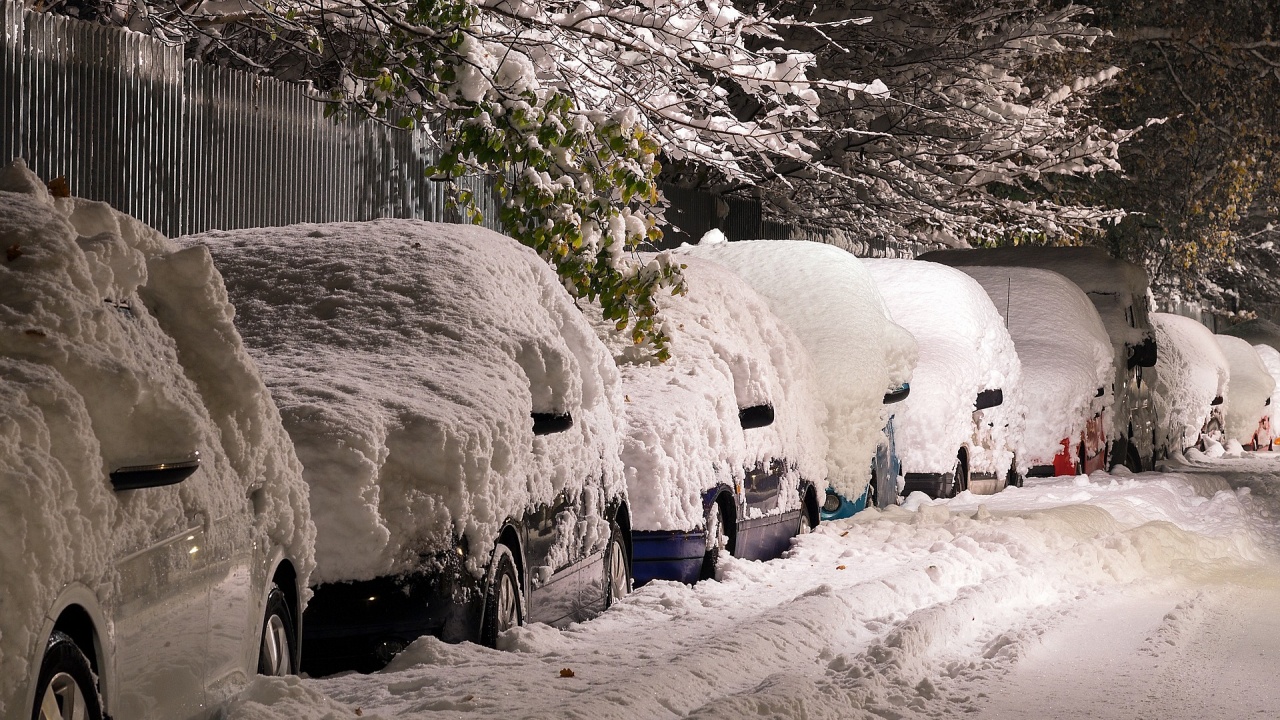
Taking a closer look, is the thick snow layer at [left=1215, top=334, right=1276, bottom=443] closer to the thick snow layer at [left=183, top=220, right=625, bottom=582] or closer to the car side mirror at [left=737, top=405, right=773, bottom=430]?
the car side mirror at [left=737, top=405, right=773, bottom=430]

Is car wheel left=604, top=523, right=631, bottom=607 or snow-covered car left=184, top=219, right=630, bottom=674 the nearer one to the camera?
snow-covered car left=184, top=219, right=630, bottom=674

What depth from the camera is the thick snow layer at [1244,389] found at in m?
24.2

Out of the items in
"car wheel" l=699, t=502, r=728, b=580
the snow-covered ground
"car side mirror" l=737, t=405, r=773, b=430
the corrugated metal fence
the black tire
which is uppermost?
the corrugated metal fence

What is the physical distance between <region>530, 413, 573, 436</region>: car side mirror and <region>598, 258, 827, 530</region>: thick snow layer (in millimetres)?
1618

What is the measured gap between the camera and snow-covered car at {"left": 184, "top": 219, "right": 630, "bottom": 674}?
5359mm

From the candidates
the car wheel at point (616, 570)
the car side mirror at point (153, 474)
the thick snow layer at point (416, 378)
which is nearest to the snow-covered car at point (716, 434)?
the car wheel at point (616, 570)

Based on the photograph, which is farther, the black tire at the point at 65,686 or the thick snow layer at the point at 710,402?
the thick snow layer at the point at 710,402

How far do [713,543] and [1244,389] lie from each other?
18.2 m

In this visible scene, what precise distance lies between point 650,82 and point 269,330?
4893 millimetres

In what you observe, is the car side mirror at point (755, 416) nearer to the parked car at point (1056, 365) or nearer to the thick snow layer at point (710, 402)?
the thick snow layer at point (710, 402)

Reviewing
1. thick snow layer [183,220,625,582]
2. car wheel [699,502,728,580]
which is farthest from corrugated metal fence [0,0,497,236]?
car wheel [699,502,728,580]

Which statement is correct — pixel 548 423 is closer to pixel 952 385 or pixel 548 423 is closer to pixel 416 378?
pixel 416 378

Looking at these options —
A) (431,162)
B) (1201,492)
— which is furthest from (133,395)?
(1201,492)

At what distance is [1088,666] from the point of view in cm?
691
